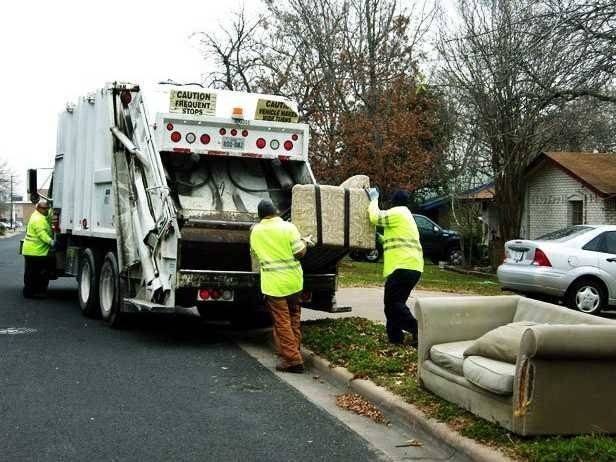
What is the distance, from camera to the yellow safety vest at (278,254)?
8266 mm

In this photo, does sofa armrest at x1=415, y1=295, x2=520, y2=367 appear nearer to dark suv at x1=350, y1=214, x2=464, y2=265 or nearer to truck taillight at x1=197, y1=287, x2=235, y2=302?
truck taillight at x1=197, y1=287, x2=235, y2=302

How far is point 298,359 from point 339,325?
6.73 feet

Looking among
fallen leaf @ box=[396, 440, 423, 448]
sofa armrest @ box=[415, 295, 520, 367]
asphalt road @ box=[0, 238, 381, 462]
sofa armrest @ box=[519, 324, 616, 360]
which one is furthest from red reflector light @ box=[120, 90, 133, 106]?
sofa armrest @ box=[519, 324, 616, 360]

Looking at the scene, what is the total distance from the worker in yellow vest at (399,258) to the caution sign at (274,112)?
8.02 feet

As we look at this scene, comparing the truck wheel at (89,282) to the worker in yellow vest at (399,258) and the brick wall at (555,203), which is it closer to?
the worker in yellow vest at (399,258)

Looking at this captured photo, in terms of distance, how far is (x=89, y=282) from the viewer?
1180 cm

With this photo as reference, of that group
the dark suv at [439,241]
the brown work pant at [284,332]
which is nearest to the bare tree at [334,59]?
the dark suv at [439,241]

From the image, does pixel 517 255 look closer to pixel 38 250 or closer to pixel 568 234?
pixel 568 234

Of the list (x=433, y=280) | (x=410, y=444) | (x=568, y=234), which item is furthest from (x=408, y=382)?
(x=433, y=280)

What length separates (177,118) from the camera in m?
9.91

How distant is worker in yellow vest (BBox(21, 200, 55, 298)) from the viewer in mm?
14070

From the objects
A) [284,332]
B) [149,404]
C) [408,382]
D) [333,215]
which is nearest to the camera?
[149,404]

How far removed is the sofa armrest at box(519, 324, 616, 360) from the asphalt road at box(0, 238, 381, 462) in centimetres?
126

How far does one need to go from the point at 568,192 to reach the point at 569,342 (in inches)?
820
